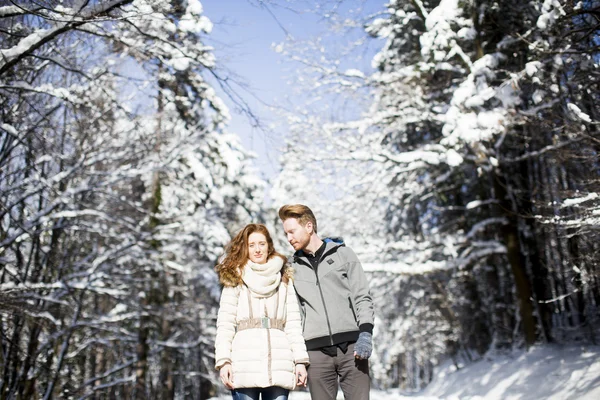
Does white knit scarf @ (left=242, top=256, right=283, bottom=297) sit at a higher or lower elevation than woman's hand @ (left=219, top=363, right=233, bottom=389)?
higher

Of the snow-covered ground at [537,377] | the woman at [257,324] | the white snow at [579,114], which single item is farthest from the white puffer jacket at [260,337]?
the snow-covered ground at [537,377]

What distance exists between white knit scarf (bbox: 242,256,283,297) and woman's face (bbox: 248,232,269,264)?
4cm

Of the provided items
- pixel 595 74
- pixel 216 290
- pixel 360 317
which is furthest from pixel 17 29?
pixel 216 290

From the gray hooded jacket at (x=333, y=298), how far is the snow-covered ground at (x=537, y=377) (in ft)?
12.9

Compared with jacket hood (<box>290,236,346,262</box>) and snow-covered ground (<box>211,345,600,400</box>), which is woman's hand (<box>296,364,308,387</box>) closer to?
jacket hood (<box>290,236,346,262</box>)

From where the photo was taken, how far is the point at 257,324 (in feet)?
10.2

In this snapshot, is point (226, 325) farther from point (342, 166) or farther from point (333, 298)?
point (342, 166)

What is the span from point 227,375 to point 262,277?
0.63 metres

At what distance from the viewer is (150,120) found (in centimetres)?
928

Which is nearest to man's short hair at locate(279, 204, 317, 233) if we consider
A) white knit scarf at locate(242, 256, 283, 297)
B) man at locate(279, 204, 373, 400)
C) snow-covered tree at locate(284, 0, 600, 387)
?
man at locate(279, 204, 373, 400)

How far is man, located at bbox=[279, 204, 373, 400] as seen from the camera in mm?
3236

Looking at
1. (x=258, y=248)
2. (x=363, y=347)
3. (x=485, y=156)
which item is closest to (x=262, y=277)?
(x=258, y=248)

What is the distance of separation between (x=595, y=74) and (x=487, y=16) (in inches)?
174

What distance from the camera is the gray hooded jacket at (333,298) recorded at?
3.26m
